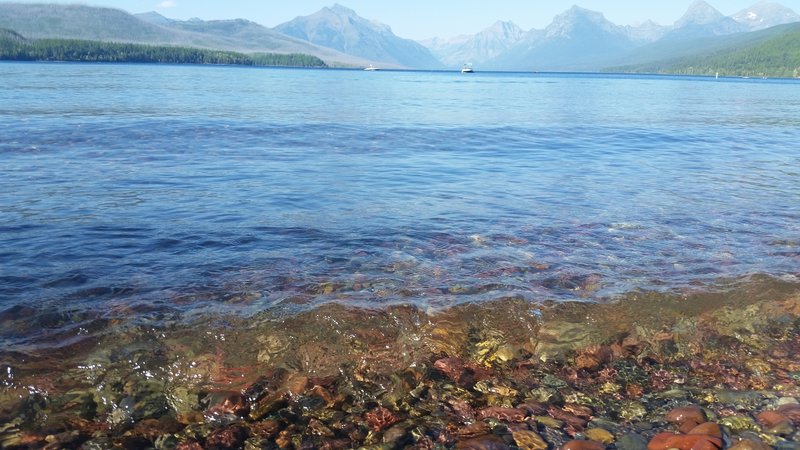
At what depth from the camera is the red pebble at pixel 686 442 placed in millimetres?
5270

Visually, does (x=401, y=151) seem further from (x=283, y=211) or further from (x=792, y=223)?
(x=792, y=223)

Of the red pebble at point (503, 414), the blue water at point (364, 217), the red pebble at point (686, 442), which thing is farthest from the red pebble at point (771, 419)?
the blue water at point (364, 217)

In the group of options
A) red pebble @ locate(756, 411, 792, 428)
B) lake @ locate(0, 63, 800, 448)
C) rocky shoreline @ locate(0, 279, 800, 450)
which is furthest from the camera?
lake @ locate(0, 63, 800, 448)

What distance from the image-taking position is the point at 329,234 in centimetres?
1151

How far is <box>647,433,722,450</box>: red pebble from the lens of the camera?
5.27m

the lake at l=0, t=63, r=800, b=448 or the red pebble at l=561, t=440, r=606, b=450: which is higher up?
the lake at l=0, t=63, r=800, b=448

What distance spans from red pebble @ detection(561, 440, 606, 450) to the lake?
9.13ft

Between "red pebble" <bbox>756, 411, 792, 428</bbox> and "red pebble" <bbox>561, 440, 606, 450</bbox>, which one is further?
"red pebble" <bbox>756, 411, 792, 428</bbox>

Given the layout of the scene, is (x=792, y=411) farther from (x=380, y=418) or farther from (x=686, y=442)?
(x=380, y=418)

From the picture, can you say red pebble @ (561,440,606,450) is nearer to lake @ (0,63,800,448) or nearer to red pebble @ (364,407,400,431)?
red pebble @ (364,407,400,431)

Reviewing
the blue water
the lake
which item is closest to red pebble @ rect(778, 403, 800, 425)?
the lake

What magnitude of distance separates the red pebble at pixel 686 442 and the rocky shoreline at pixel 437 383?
13 mm

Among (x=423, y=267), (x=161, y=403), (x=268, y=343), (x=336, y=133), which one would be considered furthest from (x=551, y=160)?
(x=161, y=403)

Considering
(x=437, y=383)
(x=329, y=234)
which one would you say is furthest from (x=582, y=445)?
(x=329, y=234)
